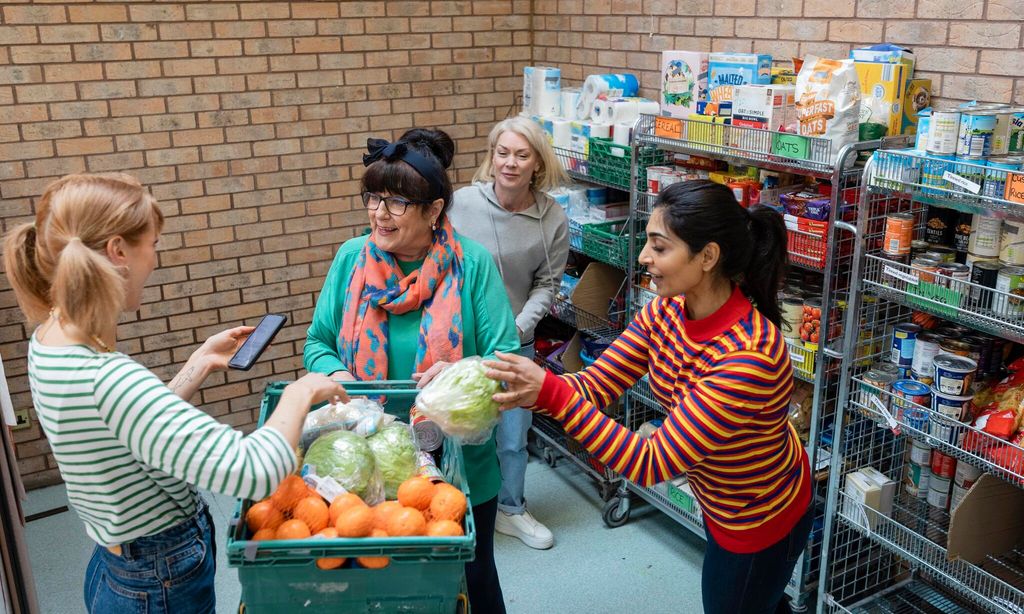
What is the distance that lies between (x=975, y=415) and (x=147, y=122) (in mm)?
3748

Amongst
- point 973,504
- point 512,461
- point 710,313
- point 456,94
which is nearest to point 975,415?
point 973,504

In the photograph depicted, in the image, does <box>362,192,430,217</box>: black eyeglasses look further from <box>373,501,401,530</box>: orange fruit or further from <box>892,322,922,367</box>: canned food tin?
<box>892,322,922,367</box>: canned food tin

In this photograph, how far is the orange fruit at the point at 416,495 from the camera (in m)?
1.68

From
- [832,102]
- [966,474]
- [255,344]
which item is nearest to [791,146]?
[832,102]

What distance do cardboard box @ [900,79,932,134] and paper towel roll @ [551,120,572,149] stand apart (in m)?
1.58

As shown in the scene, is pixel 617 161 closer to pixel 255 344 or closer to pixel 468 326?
pixel 468 326

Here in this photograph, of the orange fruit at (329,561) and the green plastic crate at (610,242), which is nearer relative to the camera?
the orange fruit at (329,561)

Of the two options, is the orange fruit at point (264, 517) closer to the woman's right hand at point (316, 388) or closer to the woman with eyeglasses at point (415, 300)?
the woman's right hand at point (316, 388)

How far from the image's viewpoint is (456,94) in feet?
16.2

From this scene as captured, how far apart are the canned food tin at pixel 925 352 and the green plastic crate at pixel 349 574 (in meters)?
1.70

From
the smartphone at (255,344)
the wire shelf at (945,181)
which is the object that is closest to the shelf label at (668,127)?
the wire shelf at (945,181)

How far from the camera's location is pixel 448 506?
5.32 feet

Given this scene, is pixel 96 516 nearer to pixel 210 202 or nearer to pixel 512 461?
pixel 512 461

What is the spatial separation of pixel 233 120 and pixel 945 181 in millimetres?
3342
